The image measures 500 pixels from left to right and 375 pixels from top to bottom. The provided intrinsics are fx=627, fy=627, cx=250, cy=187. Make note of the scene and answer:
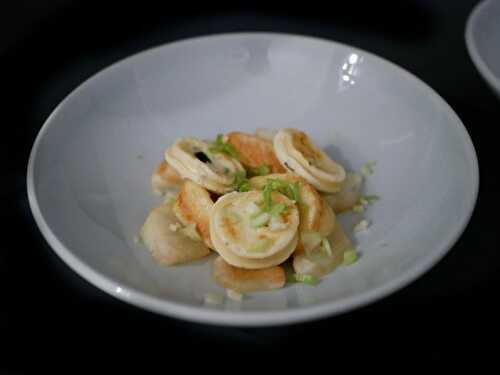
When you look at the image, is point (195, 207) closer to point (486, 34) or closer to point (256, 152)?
point (256, 152)

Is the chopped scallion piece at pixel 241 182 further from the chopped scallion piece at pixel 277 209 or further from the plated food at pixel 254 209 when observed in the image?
the chopped scallion piece at pixel 277 209

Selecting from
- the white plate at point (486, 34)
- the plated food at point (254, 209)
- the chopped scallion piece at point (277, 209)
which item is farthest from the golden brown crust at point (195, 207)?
the white plate at point (486, 34)

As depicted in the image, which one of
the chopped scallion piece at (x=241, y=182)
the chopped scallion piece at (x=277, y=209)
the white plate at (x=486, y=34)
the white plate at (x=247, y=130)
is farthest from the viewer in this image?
the white plate at (x=486, y=34)

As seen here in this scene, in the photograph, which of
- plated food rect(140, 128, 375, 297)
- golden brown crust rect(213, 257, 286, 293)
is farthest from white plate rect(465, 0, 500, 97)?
golden brown crust rect(213, 257, 286, 293)

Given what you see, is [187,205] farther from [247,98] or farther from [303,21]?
[303,21]

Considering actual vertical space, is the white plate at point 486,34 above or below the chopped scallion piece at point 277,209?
above

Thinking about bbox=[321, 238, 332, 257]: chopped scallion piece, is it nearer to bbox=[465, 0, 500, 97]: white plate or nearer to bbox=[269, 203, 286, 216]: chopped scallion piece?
bbox=[269, 203, 286, 216]: chopped scallion piece

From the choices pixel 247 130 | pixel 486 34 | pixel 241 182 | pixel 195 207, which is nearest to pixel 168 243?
pixel 195 207

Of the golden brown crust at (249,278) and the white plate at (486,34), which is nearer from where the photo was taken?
the golden brown crust at (249,278)

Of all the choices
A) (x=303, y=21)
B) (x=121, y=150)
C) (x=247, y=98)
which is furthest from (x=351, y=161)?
(x=303, y=21)
